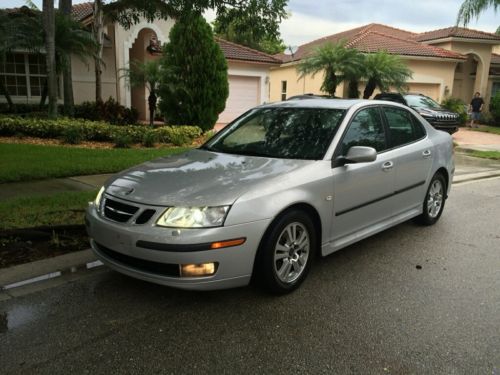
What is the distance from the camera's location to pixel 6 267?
4.23 m

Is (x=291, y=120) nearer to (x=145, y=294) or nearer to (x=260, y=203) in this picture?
(x=260, y=203)

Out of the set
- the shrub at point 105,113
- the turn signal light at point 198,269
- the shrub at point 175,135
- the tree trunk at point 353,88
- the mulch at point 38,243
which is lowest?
the mulch at point 38,243

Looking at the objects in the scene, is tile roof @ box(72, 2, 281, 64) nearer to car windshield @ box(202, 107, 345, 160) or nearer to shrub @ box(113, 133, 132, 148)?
shrub @ box(113, 133, 132, 148)

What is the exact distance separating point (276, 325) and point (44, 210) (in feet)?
11.7

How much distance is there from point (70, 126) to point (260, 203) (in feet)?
28.7

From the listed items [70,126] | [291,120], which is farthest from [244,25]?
[70,126]

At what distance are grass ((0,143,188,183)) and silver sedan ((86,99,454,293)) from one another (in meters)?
3.88

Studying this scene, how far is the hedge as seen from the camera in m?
10.9

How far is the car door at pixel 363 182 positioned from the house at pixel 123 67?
12.3m

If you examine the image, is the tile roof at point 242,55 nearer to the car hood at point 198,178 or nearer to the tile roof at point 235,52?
the tile roof at point 235,52

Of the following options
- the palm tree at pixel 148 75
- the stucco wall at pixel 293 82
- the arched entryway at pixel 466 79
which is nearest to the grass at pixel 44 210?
the palm tree at pixel 148 75

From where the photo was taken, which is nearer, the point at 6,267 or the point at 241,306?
the point at 241,306

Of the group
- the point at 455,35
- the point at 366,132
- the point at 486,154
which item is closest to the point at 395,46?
the point at 455,35

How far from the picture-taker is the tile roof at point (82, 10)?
19.0 meters
